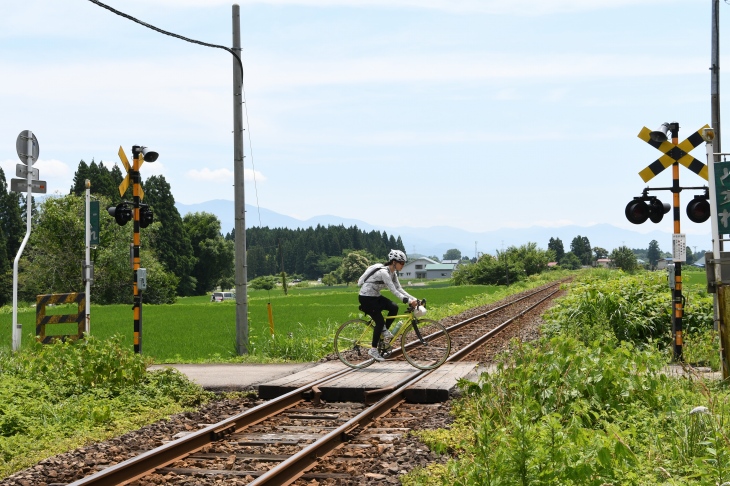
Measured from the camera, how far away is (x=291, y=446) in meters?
7.75

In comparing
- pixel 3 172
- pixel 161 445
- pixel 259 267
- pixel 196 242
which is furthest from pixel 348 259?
pixel 161 445

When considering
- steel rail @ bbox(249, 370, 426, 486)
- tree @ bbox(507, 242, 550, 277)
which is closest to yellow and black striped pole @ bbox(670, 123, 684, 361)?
steel rail @ bbox(249, 370, 426, 486)

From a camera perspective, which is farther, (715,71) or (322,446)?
(715,71)

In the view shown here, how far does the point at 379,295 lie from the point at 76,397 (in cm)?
450

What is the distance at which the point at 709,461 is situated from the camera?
5504 millimetres

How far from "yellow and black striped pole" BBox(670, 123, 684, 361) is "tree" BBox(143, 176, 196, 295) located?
6985 cm

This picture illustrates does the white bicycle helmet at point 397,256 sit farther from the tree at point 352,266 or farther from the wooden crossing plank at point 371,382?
the tree at point 352,266

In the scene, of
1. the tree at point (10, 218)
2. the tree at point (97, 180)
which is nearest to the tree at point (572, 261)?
the tree at point (97, 180)

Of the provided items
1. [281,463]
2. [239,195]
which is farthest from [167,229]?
[281,463]

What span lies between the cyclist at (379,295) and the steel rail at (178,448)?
2337mm

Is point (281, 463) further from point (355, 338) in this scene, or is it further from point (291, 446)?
point (355, 338)

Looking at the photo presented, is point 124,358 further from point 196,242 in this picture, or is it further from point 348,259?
point 348,259

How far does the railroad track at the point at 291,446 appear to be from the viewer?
21.5ft

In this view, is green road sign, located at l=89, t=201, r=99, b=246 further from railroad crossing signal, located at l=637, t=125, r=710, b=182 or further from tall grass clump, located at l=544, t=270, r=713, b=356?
railroad crossing signal, located at l=637, t=125, r=710, b=182
